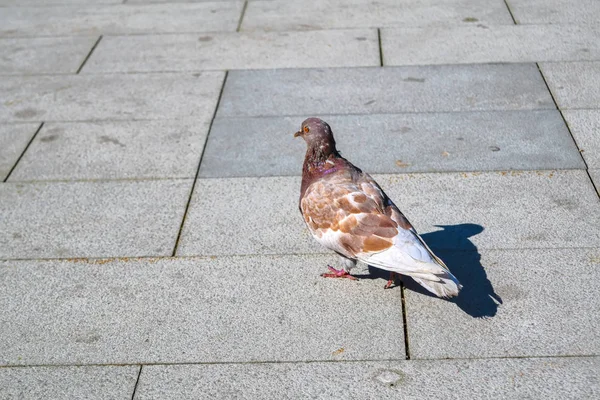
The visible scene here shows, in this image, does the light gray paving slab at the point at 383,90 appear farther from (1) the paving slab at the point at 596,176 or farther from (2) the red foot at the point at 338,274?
(2) the red foot at the point at 338,274

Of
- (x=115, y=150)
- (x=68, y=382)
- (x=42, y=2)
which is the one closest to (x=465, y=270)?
(x=68, y=382)

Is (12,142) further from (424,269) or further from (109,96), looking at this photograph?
(424,269)

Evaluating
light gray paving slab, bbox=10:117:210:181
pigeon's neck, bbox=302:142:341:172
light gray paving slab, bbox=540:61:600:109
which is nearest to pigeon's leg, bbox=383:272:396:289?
pigeon's neck, bbox=302:142:341:172

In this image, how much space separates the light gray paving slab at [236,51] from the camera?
8711 mm

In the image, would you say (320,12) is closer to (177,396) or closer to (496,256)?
(496,256)

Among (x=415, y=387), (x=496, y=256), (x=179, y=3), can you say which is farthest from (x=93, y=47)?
(x=415, y=387)

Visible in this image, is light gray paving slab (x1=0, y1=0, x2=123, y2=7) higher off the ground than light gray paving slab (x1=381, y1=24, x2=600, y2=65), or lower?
higher

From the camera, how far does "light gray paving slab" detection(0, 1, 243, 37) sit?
9805mm

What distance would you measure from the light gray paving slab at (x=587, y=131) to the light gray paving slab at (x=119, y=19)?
4385 mm

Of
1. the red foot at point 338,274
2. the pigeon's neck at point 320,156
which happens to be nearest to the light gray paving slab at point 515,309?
the red foot at point 338,274

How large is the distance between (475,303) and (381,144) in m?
2.40

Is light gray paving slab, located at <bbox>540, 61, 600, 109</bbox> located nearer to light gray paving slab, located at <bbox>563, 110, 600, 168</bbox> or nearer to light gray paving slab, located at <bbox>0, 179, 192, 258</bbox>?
light gray paving slab, located at <bbox>563, 110, 600, 168</bbox>

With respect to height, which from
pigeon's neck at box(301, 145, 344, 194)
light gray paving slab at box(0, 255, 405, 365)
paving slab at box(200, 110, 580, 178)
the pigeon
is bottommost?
paving slab at box(200, 110, 580, 178)

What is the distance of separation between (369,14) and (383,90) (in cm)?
213
